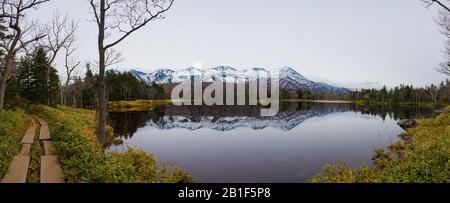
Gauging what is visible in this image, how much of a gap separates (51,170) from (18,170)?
900 mm

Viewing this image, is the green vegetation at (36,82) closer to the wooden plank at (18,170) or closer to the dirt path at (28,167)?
the dirt path at (28,167)

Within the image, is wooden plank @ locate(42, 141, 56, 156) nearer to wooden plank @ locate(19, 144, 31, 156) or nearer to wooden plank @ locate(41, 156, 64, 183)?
wooden plank @ locate(19, 144, 31, 156)

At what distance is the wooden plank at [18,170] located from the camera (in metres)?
8.24

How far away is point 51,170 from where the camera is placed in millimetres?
9375

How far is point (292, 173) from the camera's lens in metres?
14.0

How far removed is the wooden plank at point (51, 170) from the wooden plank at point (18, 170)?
1.45ft

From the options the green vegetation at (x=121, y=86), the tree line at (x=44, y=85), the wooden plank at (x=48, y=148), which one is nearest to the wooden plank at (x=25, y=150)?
the wooden plank at (x=48, y=148)

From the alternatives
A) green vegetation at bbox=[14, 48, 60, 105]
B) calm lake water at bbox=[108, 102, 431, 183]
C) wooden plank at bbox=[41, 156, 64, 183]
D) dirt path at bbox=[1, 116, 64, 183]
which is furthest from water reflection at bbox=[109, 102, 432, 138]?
wooden plank at bbox=[41, 156, 64, 183]

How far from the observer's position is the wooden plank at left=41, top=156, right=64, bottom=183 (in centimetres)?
843

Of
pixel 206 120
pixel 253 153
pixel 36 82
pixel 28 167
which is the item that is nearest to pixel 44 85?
pixel 36 82

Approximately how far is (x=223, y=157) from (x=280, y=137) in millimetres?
9413

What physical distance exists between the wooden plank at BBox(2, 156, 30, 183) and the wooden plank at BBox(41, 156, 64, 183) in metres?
0.44
